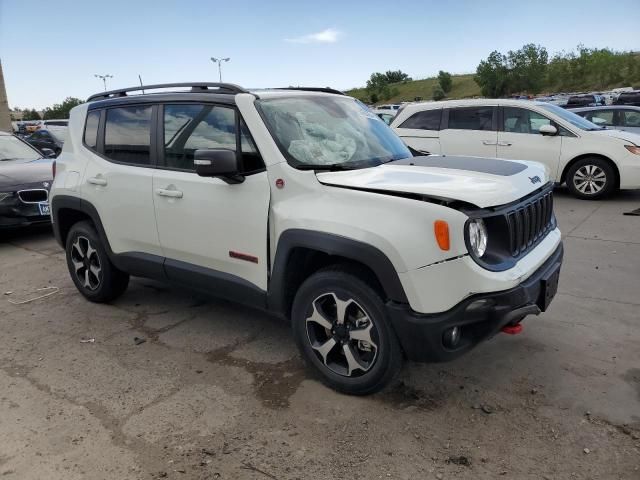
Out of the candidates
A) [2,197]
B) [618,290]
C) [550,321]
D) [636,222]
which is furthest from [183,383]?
[636,222]

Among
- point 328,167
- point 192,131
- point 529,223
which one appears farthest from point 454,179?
point 192,131

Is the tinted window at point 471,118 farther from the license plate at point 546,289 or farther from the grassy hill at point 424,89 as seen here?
the grassy hill at point 424,89

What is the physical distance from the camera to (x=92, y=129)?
4.70 m

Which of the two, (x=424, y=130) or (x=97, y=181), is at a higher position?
(x=424, y=130)

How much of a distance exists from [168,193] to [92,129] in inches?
54.5

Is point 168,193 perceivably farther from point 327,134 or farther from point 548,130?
point 548,130

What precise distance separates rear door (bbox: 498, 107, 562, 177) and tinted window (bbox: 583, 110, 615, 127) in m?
3.36

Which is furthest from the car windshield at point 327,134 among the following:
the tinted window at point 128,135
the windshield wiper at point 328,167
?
the tinted window at point 128,135

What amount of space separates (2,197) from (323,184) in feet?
19.6

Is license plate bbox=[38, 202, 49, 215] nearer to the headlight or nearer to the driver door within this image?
the driver door

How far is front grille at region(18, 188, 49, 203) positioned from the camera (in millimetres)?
7395

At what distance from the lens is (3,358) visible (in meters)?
3.95

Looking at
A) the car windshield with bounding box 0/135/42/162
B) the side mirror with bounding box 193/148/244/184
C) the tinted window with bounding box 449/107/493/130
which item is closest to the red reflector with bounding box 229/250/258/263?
the side mirror with bounding box 193/148/244/184

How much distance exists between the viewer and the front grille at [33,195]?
24.3 feet
